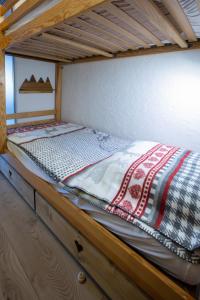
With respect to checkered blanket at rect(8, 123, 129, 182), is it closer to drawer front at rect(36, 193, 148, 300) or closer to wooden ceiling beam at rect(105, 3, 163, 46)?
drawer front at rect(36, 193, 148, 300)

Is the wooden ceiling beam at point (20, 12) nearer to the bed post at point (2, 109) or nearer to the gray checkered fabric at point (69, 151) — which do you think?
the bed post at point (2, 109)

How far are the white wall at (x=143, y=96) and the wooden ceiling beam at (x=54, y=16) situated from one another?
3.24 ft

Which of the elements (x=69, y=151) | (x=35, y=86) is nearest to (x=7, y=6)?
(x=35, y=86)

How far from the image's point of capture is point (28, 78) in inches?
94.3

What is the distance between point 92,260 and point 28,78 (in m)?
2.24

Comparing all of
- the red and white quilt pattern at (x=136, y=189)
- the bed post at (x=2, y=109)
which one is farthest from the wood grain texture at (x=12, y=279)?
the bed post at (x=2, y=109)

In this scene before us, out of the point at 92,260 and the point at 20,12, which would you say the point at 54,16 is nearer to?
the point at 20,12

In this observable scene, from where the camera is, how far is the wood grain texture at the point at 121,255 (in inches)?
30.2

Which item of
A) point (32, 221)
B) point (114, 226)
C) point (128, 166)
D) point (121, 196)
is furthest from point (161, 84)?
point (32, 221)

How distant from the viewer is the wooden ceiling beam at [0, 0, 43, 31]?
3.95 feet

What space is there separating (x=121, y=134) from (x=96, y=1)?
1.43m

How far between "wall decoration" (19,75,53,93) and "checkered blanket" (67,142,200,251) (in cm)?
171

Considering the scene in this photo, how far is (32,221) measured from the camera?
1.59m

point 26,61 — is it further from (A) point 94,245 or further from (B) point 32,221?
(A) point 94,245
